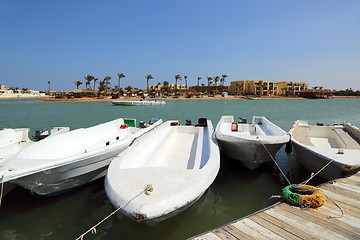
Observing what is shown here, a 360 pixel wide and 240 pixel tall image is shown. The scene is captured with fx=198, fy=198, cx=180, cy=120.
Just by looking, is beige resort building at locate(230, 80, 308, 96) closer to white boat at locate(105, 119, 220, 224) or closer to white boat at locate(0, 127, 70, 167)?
white boat at locate(0, 127, 70, 167)

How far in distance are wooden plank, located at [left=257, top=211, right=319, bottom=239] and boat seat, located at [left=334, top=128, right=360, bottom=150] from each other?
6.03 meters

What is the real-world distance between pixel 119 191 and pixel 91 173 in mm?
3132

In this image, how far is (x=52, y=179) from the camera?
5.12 meters

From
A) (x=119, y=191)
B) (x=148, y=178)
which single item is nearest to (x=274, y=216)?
(x=148, y=178)

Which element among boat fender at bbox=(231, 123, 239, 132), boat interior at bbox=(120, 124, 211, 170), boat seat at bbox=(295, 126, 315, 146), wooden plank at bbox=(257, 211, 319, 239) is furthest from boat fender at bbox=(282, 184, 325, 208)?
boat fender at bbox=(231, 123, 239, 132)

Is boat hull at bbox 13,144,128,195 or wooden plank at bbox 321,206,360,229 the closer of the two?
wooden plank at bbox 321,206,360,229

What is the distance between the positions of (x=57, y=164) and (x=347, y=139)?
11.0 metres

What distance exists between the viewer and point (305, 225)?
131 inches

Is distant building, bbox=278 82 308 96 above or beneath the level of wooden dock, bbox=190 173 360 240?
above

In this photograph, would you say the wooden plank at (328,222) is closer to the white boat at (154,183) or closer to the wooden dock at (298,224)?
the wooden dock at (298,224)

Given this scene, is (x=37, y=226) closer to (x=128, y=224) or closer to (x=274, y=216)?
(x=128, y=224)

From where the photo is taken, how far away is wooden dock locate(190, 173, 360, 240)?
3.11m

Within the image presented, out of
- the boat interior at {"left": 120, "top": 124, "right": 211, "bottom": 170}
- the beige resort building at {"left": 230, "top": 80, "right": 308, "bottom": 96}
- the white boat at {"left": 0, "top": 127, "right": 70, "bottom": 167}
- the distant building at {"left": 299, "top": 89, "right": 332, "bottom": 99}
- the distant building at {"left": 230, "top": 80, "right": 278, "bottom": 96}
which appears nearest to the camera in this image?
the boat interior at {"left": 120, "top": 124, "right": 211, "bottom": 170}

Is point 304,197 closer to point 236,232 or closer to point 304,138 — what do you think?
point 236,232
